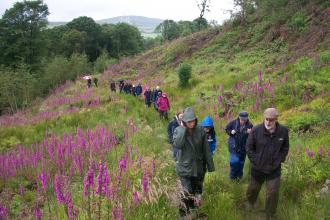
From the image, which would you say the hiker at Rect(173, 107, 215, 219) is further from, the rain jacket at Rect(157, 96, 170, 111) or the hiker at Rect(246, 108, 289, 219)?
the rain jacket at Rect(157, 96, 170, 111)

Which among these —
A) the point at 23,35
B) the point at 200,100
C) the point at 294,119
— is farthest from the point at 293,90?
the point at 23,35

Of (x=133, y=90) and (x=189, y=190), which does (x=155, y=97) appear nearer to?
(x=133, y=90)

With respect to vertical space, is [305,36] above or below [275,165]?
above

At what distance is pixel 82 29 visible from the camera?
65.5m

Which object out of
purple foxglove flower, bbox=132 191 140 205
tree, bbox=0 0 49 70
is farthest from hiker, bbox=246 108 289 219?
tree, bbox=0 0 49 70

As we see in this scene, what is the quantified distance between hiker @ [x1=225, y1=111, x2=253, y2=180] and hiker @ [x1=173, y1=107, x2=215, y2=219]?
5.55 feet

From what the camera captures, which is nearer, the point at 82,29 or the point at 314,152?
the point at 314,152

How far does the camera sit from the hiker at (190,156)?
211 inches

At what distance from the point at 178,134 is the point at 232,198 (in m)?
1.98

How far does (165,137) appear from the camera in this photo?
12.6 metres

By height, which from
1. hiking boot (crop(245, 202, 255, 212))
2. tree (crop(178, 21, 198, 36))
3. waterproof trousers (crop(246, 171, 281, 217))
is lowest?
hiking boot (crop(245, 202, 255, 212))

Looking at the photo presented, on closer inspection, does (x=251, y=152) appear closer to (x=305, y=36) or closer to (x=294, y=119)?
(x=294, y=119)

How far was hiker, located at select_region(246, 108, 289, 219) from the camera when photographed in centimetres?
564

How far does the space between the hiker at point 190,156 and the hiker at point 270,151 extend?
86 centimetres
